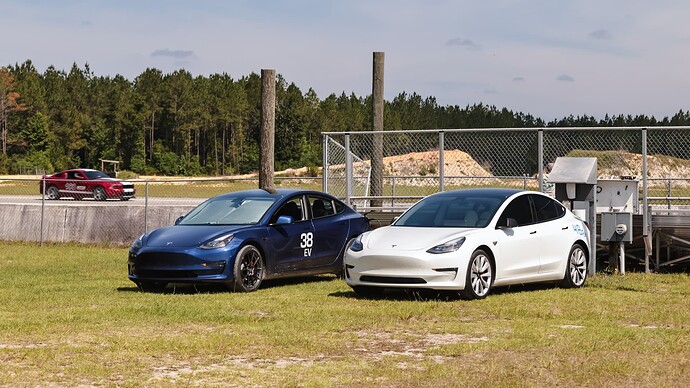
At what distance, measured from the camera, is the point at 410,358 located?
372 inches

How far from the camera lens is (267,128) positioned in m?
22.8

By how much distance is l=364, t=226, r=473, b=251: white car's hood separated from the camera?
46.7 ft

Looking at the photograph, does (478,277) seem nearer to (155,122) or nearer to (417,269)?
(417,269)

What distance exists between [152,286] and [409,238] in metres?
4.13

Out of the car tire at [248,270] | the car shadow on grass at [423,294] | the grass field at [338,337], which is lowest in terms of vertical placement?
the grass field at [338,337]

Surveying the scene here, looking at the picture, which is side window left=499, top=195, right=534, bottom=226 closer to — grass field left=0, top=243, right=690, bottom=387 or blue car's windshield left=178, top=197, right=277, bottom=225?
grass field left=0, top=243, right=690, bottom=387

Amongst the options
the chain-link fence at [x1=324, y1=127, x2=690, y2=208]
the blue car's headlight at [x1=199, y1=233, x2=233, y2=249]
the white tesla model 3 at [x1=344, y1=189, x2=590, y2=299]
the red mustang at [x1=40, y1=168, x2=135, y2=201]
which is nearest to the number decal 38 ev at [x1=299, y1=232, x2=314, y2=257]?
the blue car's headlight at [x1=199, y1=233, x2=233, y2=249]

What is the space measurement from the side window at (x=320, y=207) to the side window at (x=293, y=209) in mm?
195

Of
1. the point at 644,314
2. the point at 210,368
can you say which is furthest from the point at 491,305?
the point at 210,368

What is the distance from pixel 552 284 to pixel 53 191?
37657 millimetres

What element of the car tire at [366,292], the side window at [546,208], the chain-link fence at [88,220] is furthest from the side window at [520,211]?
the chain-link fence at [88,220]

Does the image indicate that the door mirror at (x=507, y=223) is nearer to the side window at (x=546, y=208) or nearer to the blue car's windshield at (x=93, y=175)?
the side window at (x=546, y=208)

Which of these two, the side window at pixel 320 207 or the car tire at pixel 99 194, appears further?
the car tire at pixel 99 194

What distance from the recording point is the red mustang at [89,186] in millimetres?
48906
